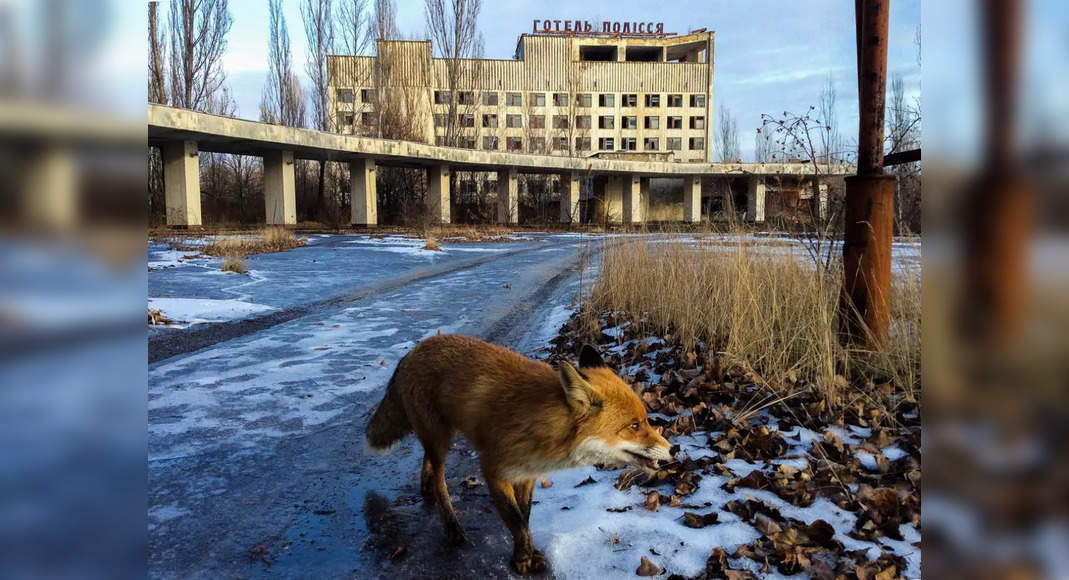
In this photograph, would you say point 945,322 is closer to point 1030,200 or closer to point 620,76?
point 1030,200

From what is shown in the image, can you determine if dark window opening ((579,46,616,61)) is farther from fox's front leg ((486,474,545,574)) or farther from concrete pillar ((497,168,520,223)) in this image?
fox's front leg ((486,474,545,574))

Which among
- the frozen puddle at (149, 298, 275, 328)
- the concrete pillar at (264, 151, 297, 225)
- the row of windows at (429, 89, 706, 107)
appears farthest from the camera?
the row of windows at (429, 89, 706, 107)

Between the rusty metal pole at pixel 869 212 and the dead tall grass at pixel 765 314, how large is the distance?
0.37 feet

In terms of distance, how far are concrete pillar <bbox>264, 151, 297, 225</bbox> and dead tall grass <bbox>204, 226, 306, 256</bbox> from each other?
6.55 metres

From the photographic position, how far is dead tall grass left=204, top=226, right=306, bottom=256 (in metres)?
14.3

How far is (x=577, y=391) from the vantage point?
2.40 metres

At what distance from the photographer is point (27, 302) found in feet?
2.40

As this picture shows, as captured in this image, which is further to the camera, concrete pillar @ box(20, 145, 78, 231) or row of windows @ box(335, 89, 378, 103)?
row of windows @ box(335, 89, 378, 103)

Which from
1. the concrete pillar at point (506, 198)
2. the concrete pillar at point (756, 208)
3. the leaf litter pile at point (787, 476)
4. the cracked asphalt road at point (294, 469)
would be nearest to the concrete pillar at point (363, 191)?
the concrete pillar at point (506, 198)

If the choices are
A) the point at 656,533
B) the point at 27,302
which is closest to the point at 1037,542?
the point at 27,302

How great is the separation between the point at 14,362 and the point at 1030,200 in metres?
1.09

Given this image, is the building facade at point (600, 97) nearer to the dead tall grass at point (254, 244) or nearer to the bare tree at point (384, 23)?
the bare tree at point (384, 23)

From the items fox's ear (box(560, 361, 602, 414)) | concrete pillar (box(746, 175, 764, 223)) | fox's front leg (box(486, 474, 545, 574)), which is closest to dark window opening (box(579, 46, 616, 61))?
concrete pillar (box(746, 175, 764, 223))

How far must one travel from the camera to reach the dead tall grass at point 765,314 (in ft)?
11.6
